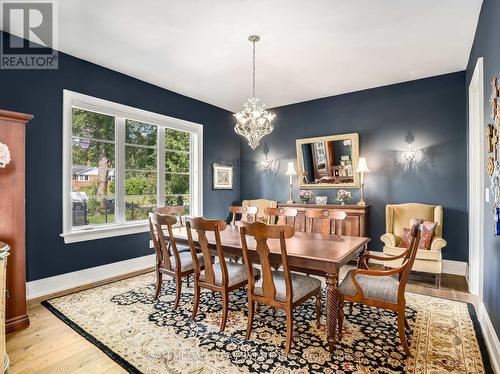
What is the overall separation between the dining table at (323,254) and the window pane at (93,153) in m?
1.87

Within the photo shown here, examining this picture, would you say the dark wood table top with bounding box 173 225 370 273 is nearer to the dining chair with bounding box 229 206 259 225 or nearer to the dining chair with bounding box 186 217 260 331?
the dining chair with bounding box 186 217 260 331

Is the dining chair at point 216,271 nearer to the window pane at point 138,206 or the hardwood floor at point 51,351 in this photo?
the hardwood floor at point 51,351

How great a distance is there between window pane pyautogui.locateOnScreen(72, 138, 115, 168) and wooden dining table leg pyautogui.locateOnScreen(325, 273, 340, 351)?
3409 mm

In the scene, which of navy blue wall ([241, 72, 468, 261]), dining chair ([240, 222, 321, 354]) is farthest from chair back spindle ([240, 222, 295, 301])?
navy blue wall ([241, 72, 468, 261])

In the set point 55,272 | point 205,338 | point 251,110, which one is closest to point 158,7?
point 251,110

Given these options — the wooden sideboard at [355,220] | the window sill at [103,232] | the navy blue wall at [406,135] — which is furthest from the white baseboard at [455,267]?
the window sill at [103,232]

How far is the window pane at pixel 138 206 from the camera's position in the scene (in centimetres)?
423

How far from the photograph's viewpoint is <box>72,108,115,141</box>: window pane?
3693mm

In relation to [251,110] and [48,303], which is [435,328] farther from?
[48,303]

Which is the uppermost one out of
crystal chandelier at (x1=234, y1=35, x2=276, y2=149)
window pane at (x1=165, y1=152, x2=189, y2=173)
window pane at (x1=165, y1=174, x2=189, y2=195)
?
crystal chandelier at (x1=234, y1=35, x2=276, y2=149)

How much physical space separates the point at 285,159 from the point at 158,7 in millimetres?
3680

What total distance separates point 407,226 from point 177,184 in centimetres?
382

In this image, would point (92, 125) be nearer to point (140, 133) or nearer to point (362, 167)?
point (140, 133)

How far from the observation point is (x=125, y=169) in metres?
4.18
